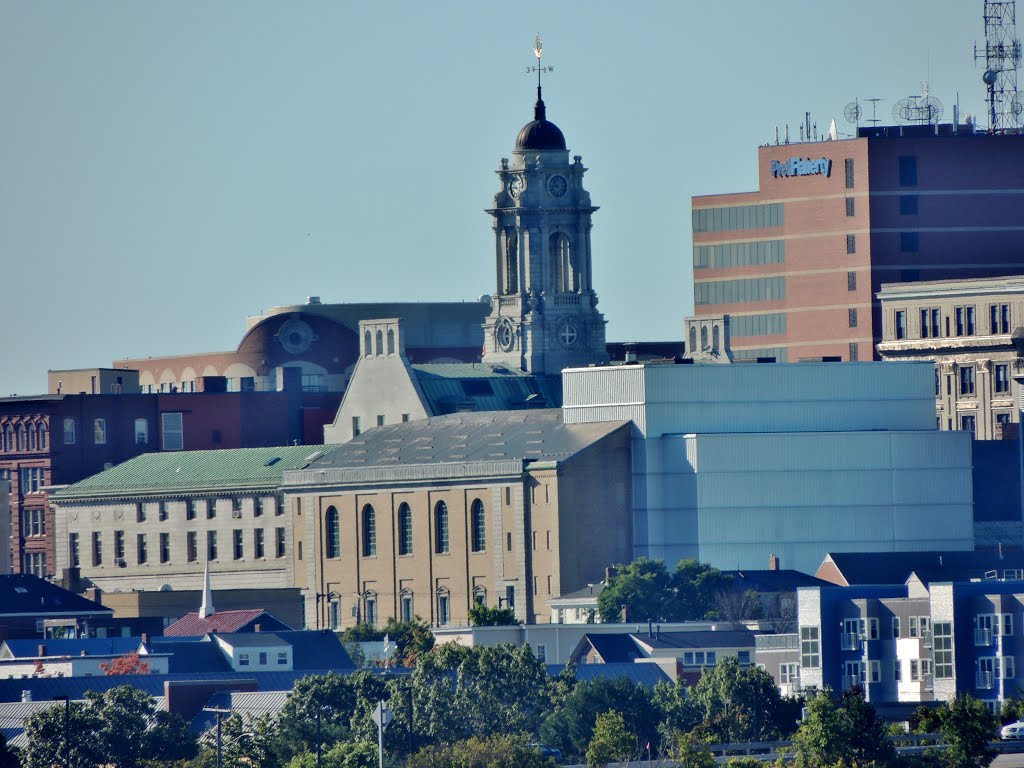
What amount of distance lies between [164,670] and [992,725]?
162ft

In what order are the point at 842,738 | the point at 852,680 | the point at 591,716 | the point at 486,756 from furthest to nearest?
1. the point at 852,680
2. the point at 591,716
3. the point at 486,756
4. the point at 842,738

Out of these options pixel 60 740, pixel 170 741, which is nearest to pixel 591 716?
pixel 170 741

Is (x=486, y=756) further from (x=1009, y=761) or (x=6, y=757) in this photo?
(x=1009, y=761)

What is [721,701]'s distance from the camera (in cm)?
17588

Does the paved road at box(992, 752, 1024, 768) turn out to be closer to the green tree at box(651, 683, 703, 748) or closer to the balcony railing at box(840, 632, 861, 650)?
the green tree at box(651, 683, 703, 748)

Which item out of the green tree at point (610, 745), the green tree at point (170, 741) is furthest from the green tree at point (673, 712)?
the green tree at point (170, 741)

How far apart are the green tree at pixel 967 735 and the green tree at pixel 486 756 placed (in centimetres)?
1590

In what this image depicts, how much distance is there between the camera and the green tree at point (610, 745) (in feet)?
534

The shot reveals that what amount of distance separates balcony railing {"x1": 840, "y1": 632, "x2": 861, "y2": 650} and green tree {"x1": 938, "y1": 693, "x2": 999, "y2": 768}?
2793cm

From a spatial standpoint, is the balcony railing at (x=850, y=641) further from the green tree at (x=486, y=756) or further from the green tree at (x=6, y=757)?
the green tree at (x=6, y=757)

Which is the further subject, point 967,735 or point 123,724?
point 123,724

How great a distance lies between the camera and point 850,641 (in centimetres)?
19175

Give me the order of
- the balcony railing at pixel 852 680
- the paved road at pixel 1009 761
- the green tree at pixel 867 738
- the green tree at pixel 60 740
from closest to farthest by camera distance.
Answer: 1. the green tree at pixel 867 738
2. the paved road at pixel 1009 761
3. the green tree at pixel 60 740
4. the balcony railing at pixel 852 680

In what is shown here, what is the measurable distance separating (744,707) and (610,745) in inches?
540
